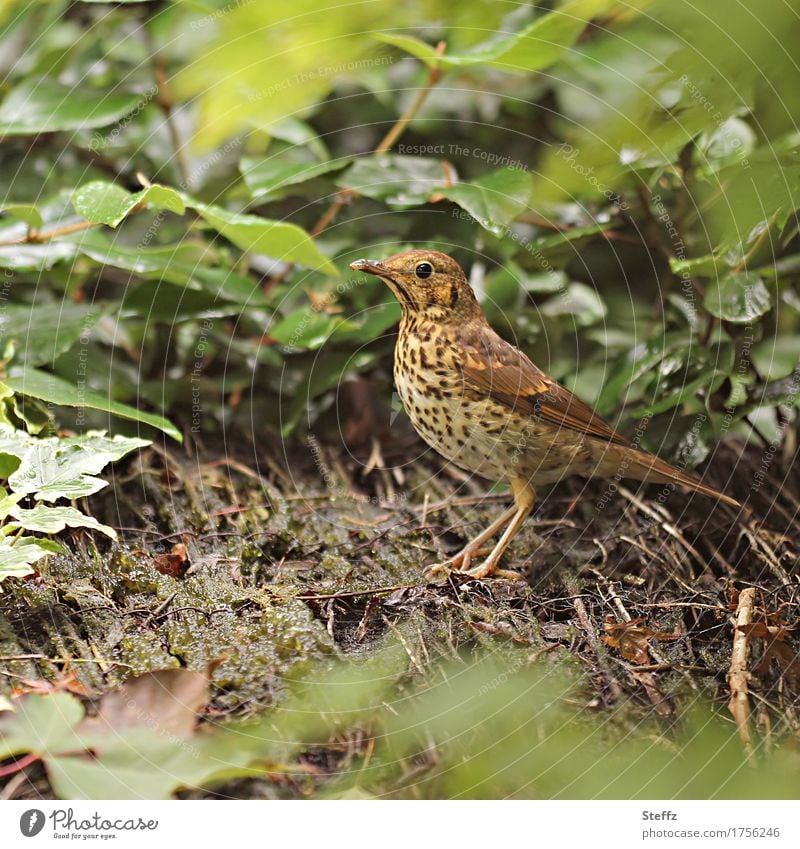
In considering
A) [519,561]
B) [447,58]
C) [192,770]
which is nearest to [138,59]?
[447,58]

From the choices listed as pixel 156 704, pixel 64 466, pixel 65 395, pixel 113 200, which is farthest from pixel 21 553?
pixel 113 200

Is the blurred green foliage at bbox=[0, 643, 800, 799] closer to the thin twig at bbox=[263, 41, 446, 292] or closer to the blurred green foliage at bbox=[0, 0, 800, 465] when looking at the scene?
the blurred green foliage at bbox=[0, 0, 800, 465]

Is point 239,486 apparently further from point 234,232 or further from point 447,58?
point 447,58

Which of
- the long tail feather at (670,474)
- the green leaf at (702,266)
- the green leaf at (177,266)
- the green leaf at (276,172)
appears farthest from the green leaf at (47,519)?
the green leaf at (702,266)

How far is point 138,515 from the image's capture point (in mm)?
1962

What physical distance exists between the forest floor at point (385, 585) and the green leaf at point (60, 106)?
90 centimetres

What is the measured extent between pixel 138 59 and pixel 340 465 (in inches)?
50.6

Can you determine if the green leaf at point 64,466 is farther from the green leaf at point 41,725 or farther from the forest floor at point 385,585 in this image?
the green leaf at point 41,725

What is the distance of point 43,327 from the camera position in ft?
6.98

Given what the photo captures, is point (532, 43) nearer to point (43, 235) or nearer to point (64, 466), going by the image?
point (43, 235)

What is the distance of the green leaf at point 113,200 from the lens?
177 cm

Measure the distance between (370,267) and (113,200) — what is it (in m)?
0.58

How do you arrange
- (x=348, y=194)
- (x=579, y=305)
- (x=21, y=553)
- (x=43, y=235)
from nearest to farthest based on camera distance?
(x=21, y=553) → (x=43, y=235) → (x=348, y=194) → (x=579, y=305)

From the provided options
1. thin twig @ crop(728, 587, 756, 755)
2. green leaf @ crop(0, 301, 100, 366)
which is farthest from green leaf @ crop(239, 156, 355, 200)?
thin twig @ crop(728, 587, 756, 755)
